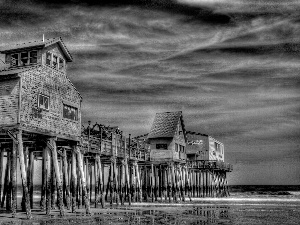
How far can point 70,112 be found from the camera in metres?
26.5

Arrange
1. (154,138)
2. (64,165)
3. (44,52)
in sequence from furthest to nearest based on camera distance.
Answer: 1. (154,138)
2. (64,165)
3. (44,52)

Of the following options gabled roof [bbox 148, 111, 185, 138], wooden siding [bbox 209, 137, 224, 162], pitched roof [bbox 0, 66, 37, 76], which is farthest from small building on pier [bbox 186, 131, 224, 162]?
pitched roof [bbox 0, 66, 37, 76]

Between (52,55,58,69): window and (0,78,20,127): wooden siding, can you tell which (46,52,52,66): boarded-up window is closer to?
(52,55,58,69): window

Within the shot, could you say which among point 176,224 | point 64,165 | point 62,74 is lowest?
point 176,224

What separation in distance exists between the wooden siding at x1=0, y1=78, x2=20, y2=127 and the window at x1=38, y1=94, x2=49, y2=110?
1.72 metres

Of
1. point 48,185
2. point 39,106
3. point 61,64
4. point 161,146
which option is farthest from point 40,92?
point 161,146

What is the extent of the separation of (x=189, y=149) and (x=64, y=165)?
125 ft

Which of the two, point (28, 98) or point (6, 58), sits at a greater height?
point (6, 58)

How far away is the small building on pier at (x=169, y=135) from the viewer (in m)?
47.8

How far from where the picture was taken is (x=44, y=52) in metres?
25.1

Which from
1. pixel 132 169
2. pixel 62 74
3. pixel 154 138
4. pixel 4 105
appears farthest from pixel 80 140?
pixel 154 138

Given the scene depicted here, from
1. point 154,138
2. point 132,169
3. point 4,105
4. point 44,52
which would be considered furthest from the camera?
point 154,138

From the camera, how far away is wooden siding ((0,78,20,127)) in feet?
72.0

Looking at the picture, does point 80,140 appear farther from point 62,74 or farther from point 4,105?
point 4,105
